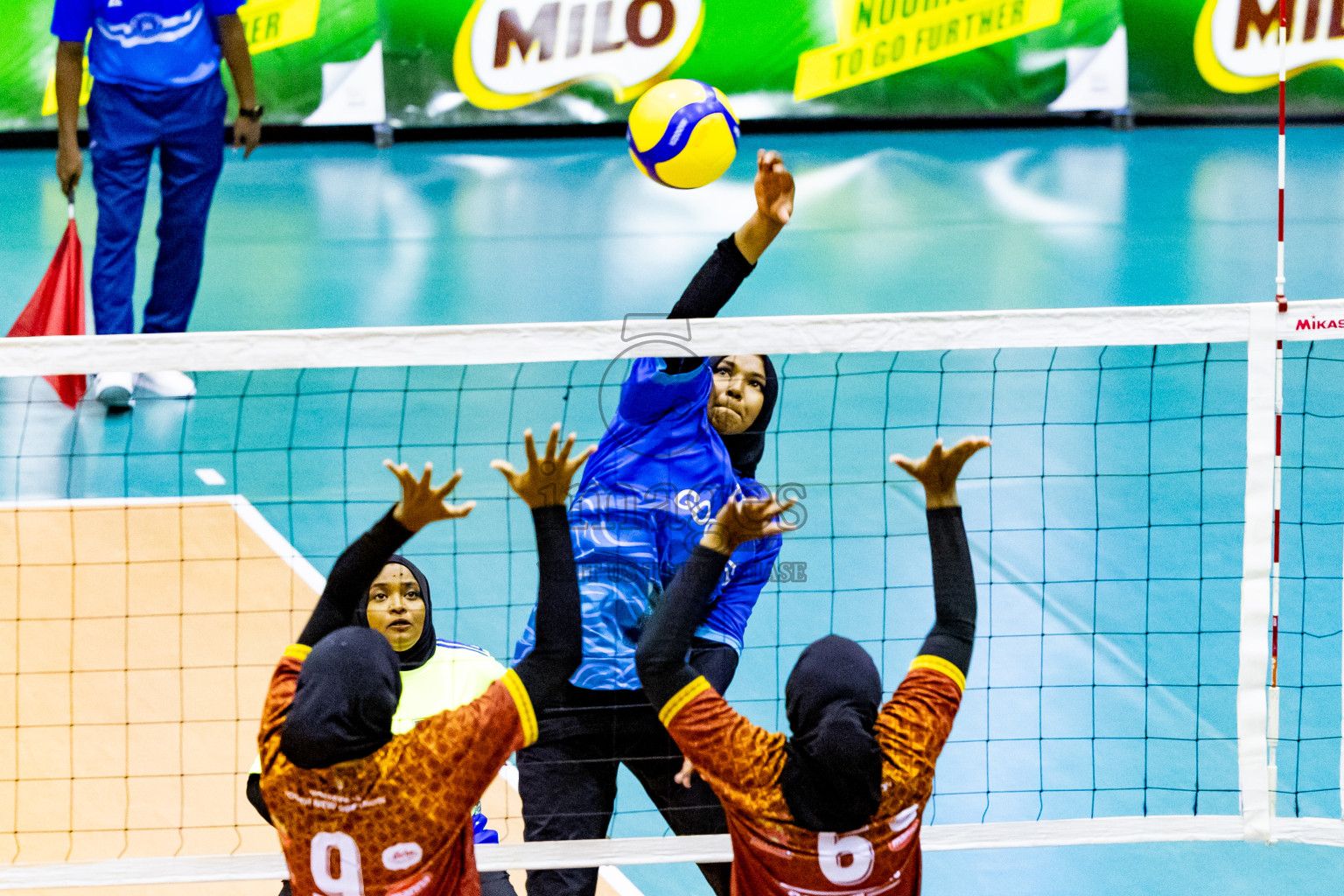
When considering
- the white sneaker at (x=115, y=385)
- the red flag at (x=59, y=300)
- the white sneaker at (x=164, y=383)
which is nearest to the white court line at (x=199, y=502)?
the red flag at (x=59, y=300)

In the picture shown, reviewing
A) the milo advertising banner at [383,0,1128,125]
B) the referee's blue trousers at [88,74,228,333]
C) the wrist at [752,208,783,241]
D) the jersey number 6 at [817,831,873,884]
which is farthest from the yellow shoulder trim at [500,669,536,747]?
the milo advertising banner at [383,0,1128,125]

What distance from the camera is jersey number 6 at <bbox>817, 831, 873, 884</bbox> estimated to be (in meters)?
2.82

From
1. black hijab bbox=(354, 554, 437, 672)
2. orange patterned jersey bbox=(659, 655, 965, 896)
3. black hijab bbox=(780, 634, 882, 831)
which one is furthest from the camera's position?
black hijab bbox=(354, 554, 437, 672)

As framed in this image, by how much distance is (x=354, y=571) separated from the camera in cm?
312

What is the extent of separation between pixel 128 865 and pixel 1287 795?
3.59 m

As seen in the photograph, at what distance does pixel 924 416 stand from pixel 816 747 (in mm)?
5241

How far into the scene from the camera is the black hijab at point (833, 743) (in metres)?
2.73

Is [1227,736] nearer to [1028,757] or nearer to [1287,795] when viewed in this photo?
[1287,795]

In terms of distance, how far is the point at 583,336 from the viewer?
3.60 metres

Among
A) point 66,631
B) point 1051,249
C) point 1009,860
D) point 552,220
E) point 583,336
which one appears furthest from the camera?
point 552,220

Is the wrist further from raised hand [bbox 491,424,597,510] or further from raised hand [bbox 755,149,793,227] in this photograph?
raised hand [bbox 491,424,597,510]

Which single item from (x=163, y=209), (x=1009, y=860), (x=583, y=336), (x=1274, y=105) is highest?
(x=1274, y=105)

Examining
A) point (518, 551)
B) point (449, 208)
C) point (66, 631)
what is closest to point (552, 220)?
point (449, 208)

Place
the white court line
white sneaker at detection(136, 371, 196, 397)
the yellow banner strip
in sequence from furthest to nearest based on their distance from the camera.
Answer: the yellow banner strip, white sneaker at detection(136, 371, 196, 397), the white court line
